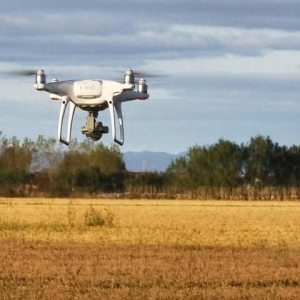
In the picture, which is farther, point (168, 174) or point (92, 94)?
point (168, 174)

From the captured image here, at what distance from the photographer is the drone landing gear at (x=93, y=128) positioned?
47.4ft

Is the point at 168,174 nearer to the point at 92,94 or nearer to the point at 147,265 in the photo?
the point at 147,265

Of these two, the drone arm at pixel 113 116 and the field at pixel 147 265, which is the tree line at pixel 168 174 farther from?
the drone arm at pixel 113 116

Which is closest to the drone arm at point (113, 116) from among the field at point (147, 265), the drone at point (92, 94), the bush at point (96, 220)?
the drone at point (92, 94)

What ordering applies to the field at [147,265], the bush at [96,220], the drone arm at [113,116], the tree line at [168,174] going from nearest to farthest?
→ the drone arm at [113,116]
the field at [147,265]
the bush at [96,220]
the tree line at [168,174]

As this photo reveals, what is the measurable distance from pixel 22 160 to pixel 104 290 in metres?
75.8

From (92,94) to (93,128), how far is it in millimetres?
855

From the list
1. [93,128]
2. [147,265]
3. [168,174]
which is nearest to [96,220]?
[147,265]

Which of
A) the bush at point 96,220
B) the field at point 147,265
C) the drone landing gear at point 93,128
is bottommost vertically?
the field at point 147,265

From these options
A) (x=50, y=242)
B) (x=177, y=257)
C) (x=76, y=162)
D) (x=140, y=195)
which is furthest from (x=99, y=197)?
(x=177, y=257)

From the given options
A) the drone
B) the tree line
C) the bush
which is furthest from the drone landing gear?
the tree line

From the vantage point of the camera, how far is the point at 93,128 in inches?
568

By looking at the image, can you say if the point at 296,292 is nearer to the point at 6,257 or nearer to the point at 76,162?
the point at 6,257

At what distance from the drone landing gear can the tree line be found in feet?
217
